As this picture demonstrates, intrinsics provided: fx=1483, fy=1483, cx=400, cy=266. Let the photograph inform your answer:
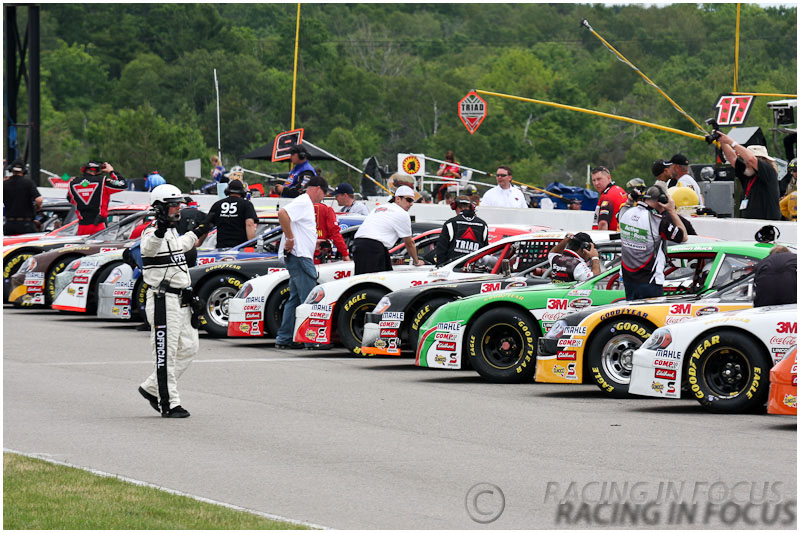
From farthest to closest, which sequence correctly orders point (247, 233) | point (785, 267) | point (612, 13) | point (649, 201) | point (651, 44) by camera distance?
point (612, 13) < point (651, 44) < point (247, 233) < point (649, 201) < point (785, 267)

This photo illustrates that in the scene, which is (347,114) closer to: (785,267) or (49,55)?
(49,55)

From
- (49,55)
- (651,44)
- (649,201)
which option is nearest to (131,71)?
(49,55)

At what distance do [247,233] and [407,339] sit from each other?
4.26 meters

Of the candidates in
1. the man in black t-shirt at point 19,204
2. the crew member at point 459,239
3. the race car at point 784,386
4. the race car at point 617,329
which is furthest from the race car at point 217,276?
the race car at point 784,386

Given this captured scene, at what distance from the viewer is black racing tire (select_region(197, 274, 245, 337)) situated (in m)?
16.9

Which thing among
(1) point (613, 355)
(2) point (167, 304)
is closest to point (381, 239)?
(1) point (613, 355)

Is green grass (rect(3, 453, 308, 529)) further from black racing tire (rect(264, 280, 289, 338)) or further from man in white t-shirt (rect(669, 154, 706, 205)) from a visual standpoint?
man in white t-shirt (rect(669, 154, 706, 205))

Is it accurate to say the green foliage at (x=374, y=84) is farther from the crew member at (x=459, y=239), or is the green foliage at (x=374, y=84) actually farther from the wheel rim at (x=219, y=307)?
the crew member at (x=459, y=239)

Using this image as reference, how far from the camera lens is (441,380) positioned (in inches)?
524

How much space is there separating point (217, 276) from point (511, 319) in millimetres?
5135

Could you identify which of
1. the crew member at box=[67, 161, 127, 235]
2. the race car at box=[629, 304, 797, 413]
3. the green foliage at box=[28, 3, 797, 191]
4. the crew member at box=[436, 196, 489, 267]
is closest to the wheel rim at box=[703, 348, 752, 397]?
the race car at box=[629, 304, 797, 413]

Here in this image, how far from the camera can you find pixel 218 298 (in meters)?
16.9

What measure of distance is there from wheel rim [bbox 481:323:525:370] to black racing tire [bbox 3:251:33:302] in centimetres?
1018

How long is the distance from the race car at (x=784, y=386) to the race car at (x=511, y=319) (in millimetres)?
2515
